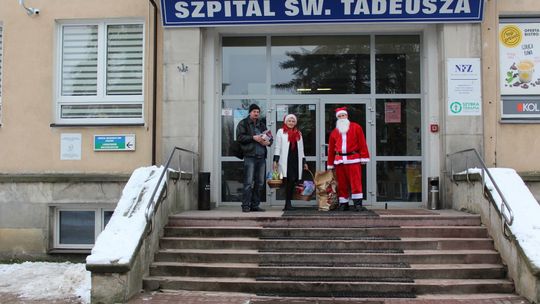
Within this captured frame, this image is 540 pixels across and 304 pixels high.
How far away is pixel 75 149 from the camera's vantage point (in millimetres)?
9961

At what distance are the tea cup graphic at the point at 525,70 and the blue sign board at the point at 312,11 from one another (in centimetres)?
122

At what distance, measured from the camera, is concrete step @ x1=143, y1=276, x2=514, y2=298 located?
656cm

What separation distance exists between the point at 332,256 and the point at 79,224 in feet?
16.7

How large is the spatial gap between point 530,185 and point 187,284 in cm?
618

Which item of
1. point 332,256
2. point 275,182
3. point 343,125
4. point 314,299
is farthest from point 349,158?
point 314,299

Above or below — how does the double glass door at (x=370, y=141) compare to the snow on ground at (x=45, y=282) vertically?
above

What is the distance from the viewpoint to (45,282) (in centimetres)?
741

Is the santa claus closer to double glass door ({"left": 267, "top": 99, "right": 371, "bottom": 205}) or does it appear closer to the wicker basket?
the wicker basket

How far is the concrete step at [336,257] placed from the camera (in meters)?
7.14

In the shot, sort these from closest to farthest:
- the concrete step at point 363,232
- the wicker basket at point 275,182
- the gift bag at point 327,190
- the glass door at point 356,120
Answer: the concrete step at point 363,232, the wicker basket at point 275,182, the gift bag at point 327,190, the glass door at point 356,120

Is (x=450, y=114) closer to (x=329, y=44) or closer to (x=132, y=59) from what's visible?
(x=329, y=44)

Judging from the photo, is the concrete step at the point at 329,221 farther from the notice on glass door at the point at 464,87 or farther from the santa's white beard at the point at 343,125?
the notice on glass door at the point at 464,87

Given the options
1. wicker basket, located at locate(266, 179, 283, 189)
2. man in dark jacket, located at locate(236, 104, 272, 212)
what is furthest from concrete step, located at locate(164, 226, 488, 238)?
wicker basket, located at locate(266, 179, 283, 189)

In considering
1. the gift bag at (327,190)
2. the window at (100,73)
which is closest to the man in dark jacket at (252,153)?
the gift bag at (327,190)
